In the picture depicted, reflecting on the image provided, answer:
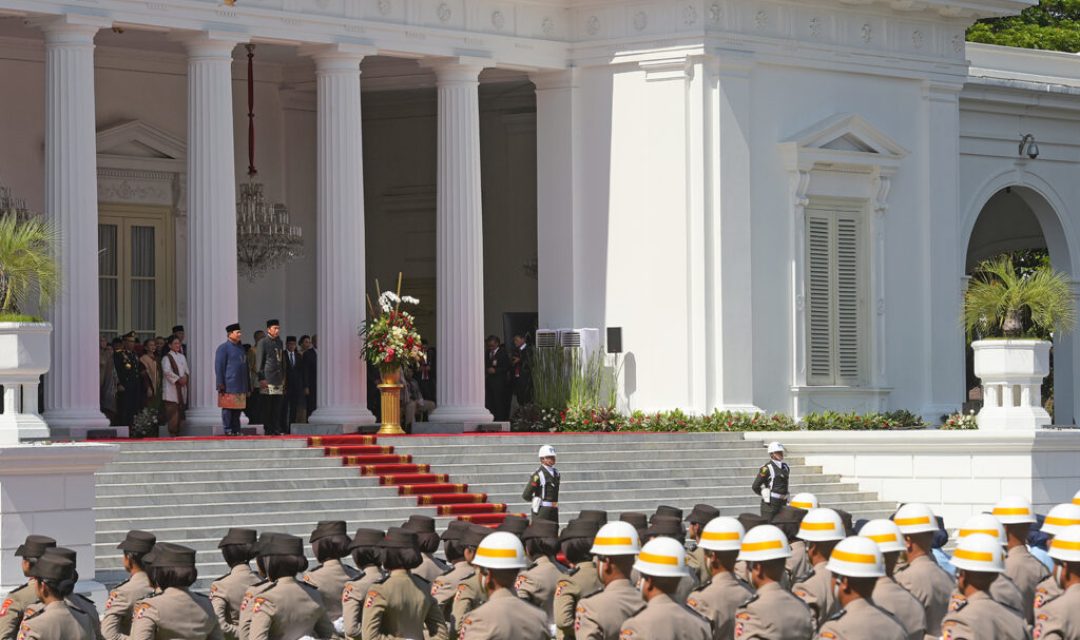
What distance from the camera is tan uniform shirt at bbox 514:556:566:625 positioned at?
52.7 feet

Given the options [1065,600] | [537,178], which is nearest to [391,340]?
[537,178]

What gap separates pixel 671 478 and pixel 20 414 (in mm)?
12216

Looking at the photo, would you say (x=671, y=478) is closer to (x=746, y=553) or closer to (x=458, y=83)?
(x=458, y=83)

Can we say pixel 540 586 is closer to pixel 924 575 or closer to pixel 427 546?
pixel 427 546

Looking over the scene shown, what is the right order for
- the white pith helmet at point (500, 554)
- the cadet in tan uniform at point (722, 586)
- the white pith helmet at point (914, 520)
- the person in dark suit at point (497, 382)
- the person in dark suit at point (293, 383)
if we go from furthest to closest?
1. the person in dark suit at point (497, 382)
2. the person in dark suit at point (293, 383)
3. the white pith helmet at point (914, 520)
4. the cadet in tan uniform at point (722, 586)
5. the white pith helmet at point (500, 554)

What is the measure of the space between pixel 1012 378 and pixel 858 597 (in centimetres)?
2126

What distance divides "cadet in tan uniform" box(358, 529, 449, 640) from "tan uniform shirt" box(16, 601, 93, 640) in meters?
1.85

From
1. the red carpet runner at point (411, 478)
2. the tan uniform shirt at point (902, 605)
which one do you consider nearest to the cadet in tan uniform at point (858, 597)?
the tan uniform shirt at point (902, 605)

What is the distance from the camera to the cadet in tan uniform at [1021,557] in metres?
16.4

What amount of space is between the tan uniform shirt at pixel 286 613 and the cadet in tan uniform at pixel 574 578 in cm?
170

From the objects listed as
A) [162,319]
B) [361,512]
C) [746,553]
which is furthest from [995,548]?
[162,319]

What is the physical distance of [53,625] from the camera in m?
13.8

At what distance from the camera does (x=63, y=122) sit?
31625 millimetres

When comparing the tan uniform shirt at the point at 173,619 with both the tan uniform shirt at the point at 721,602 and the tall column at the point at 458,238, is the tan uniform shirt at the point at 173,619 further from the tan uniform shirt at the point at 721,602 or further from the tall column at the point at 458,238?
the tall column at the point at 458,238
